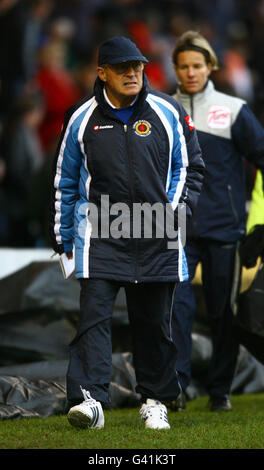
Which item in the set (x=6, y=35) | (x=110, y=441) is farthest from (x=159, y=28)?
(x=110, y=441)

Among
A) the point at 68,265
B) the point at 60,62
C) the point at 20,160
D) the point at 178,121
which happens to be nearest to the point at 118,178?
the point at 178,121

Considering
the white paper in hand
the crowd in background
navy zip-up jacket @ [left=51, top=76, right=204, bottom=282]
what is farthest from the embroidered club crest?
the crowd in background

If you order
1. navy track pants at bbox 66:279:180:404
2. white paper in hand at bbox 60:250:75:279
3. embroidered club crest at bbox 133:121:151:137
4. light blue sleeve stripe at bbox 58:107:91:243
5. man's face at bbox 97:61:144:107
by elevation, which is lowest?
navy track pants at bbox 66:279:180:404

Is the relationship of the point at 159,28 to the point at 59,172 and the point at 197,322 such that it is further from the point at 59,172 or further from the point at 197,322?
the point at 59,172

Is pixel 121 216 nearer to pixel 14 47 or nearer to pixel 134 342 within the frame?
pixel 134 342

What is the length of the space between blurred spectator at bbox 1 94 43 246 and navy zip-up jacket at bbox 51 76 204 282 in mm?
5351

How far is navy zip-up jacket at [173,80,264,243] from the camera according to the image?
22.1 ft

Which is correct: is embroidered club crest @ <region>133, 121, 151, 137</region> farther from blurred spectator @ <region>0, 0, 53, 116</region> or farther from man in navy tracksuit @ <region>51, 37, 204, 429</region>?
blurred spectator @ <region>0, 0, 53, 116</region>

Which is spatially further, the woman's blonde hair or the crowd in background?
the crowd in background

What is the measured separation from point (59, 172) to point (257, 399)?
8.46ft

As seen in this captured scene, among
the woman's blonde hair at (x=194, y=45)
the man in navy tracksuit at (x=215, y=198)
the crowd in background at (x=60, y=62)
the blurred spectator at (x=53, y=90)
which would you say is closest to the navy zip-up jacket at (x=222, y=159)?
the man in navy tracksuit at (x=215, y=198)

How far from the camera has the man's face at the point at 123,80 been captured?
554 cm

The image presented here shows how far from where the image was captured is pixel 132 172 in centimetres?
550

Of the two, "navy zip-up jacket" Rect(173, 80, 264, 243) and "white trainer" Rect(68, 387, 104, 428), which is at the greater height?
"navy zip-up jacket" Rect(173, 80, 264, 243)
